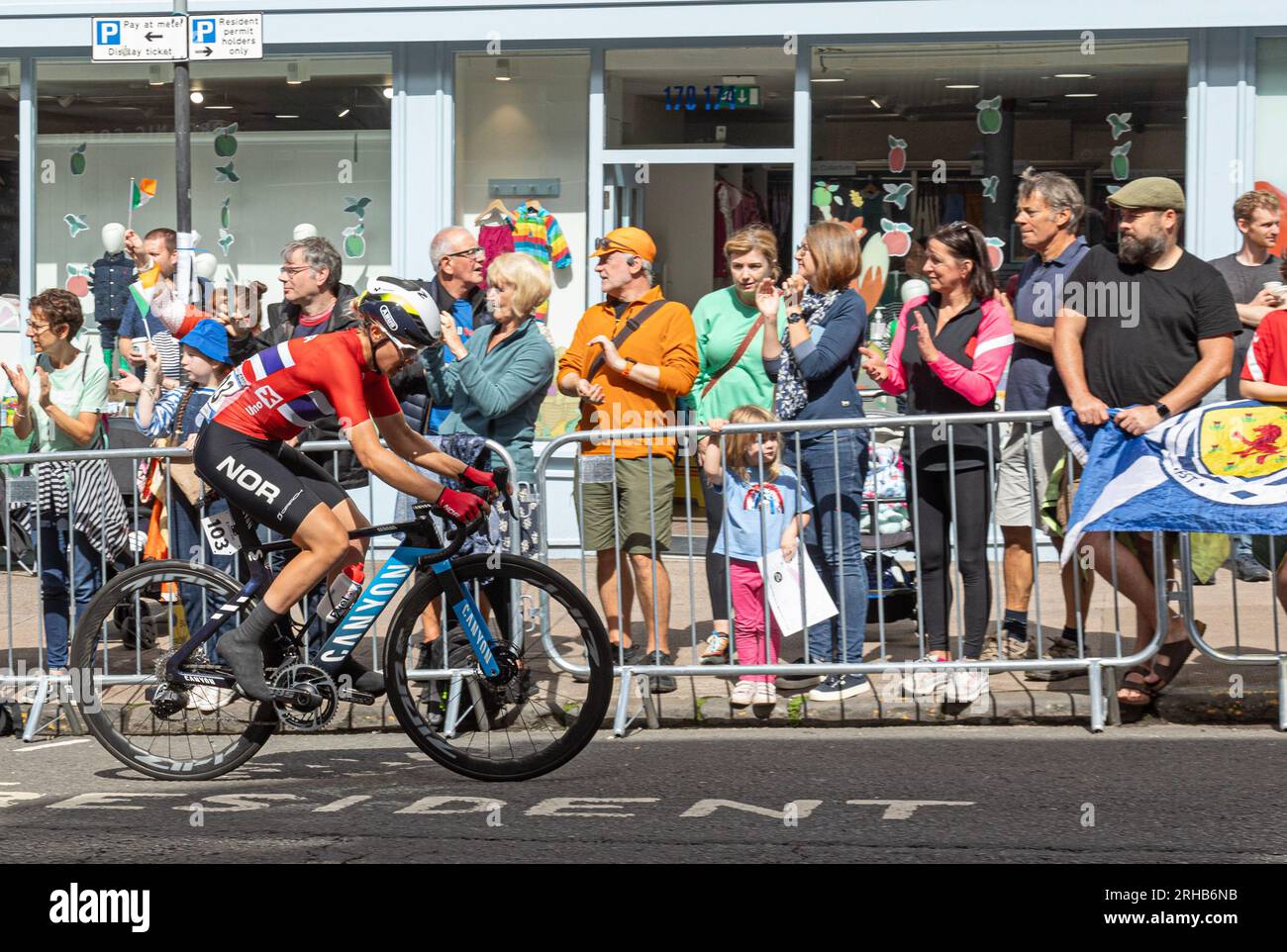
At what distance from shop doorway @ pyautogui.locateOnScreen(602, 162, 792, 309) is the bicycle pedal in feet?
19.4

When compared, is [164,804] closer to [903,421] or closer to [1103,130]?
[903,421]

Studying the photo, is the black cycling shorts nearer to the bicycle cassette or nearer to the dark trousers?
the bicycle cassette

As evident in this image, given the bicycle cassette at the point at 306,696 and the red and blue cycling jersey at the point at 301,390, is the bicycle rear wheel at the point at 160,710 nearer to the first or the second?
the bicycle cassette at the point at 306,696

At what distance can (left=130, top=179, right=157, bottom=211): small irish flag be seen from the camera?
13.2 meters

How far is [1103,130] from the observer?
1194 centimetres

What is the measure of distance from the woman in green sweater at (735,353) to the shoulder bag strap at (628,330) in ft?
1.42

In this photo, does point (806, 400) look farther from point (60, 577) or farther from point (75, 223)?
point (75, 223)

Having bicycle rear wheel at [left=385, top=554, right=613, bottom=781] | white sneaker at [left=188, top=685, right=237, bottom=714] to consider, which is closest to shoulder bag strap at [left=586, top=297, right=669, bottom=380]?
bicycle rear wheel at [left=385, top=554, right=613, bottom=781]

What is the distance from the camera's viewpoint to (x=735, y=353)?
349 inches

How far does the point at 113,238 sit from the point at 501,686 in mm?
7411

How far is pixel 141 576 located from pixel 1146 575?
413cm

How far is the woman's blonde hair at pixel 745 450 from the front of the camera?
318 inches

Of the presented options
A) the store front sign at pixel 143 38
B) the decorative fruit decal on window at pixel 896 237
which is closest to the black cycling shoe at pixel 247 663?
the store front sign at pixel 143 38

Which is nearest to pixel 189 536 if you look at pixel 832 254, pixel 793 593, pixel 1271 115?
pixel 793 593
